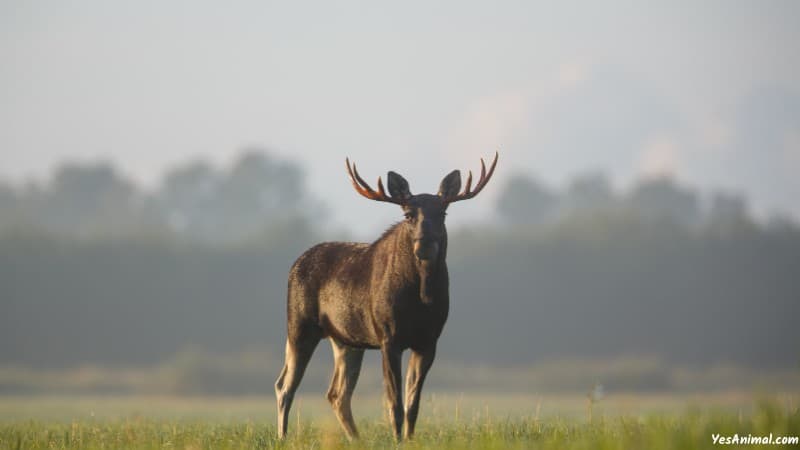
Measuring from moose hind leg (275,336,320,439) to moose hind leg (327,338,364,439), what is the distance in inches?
14.0

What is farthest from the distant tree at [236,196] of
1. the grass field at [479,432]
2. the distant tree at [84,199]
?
the grass field at [479,432]

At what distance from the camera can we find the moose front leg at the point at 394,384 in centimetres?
1126

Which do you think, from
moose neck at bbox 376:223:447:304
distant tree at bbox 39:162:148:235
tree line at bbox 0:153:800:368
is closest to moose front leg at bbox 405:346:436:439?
moose neck at bbox 376:223:447:304

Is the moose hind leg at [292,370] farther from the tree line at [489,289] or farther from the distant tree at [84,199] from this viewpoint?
the distant tree at [84,199]

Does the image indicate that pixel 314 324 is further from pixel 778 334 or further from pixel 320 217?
pixel 320 217

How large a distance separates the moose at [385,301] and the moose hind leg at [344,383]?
12 mm

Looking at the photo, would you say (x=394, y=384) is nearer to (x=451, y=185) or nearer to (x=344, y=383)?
(x=344, y=383)

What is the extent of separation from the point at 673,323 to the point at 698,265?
5.54m

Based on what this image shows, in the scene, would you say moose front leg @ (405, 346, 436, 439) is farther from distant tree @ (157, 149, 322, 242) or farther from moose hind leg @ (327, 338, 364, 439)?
distant tree @ (157, 149, 322, 242)

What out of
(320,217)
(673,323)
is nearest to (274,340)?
(673,323)

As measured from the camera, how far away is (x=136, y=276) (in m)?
51.8

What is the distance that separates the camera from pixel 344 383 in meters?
12.6

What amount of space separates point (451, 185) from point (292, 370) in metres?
3.18

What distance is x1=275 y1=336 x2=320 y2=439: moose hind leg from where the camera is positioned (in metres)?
12.8
